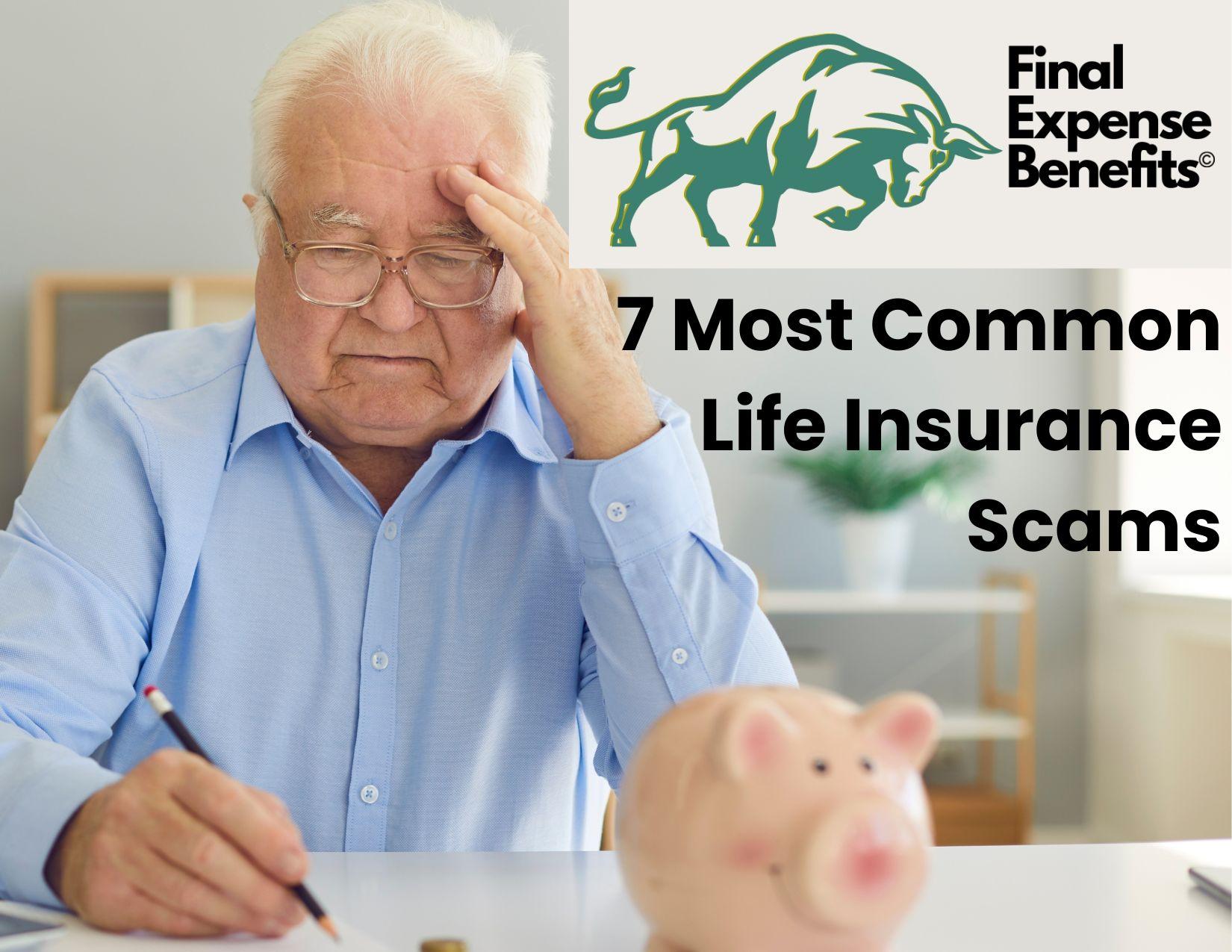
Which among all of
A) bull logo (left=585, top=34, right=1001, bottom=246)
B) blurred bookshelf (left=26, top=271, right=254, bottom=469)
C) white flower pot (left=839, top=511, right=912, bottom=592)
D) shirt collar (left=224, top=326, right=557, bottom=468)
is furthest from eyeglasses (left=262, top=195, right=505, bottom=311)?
white flower pot (left=839, top=511, right=912, bottom=592)

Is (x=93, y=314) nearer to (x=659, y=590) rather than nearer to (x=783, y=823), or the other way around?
(x=659, y=590)

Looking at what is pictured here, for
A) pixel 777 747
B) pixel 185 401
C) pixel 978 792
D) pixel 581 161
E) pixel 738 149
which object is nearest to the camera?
pixel 777 747

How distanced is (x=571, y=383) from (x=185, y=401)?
38cm

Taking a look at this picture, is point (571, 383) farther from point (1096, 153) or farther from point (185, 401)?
point (1096, 153)

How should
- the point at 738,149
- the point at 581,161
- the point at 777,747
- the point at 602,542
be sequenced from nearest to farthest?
1. the point at 777,747
2. the point at 602,542
3. the point at 738,149
4. the point at 581,161

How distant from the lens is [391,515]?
3.69 feet

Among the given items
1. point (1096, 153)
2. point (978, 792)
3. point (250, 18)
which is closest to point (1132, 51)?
point (1096, 153)

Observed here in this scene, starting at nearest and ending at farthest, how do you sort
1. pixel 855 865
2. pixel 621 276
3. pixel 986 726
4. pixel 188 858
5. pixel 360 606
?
1. pixel 855 865
2. pixel 188 858
3. pixel 360 606
4. pixel 986 726
5. pixel 621 276

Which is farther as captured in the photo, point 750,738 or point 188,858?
point 188,858

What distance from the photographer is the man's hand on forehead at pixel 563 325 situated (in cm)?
103

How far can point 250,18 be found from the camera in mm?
3619

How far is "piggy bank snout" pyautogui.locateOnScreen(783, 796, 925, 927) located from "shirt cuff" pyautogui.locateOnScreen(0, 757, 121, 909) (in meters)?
0.46

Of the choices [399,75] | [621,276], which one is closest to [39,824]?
[399,75]

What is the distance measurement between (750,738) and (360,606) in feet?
2.23
